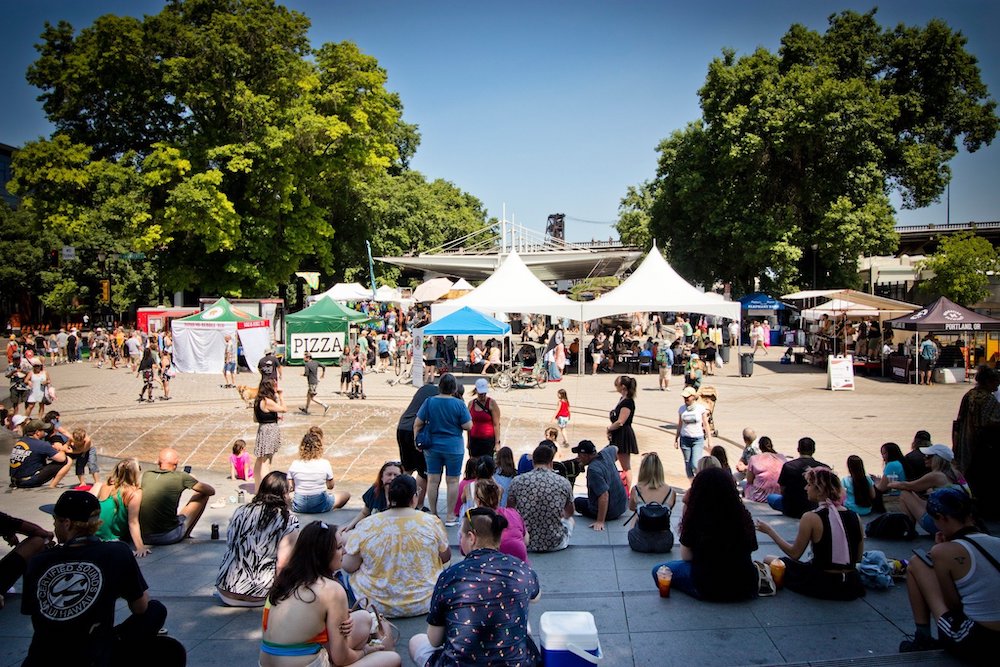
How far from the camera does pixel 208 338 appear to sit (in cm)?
2573

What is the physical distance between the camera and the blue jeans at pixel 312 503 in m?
8.21

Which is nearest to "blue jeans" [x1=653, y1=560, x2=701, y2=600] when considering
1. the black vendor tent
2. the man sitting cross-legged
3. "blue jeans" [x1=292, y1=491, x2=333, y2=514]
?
the man sitting cross-legged

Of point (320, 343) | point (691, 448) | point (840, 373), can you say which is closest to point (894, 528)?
point (691, 448)

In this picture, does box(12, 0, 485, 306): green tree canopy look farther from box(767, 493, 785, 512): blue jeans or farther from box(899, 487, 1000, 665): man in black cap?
box(899, 487, 1000, 665): man in black cap

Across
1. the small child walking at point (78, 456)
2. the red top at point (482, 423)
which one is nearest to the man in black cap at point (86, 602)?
the red top at point (482, 423)

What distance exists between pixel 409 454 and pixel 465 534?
3981 mm

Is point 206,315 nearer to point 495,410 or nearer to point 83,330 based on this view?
point 495,410

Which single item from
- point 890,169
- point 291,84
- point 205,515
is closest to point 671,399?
point 205,515

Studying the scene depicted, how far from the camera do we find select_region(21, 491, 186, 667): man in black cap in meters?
3.64

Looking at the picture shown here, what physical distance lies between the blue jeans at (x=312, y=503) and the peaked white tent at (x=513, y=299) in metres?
15.2

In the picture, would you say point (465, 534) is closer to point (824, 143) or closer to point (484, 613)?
point (484, 613)

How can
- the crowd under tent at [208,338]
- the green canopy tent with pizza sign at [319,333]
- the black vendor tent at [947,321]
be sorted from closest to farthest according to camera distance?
the black vendor tent at [947,321] → the crowd under tent at [208,338] → the green canopy tent with pizza sign at [319,333]

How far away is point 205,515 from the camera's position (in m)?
8.67

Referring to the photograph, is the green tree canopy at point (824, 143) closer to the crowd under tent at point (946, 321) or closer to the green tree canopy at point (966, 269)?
the green tree canopy at point (966, 269)
